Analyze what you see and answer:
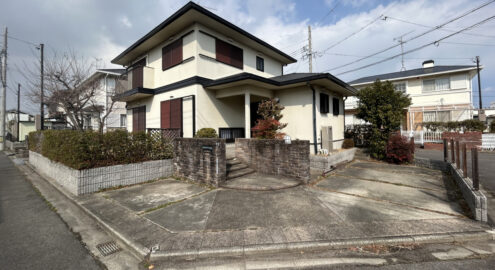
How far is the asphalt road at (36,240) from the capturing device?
2354mm

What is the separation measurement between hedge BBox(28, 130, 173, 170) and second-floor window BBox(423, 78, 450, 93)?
25314mm

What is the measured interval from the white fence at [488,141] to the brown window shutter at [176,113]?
16.8m

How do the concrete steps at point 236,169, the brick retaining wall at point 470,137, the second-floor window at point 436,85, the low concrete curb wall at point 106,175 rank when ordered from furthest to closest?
the second-floor window at point 436,85
the brick retaining wall at point 470,137
the concrete steps at point 236,169
the low concrete curb wall at point 106,175

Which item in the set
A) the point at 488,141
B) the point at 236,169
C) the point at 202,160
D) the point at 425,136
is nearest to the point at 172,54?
the point at 202,160

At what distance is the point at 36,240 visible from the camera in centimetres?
287

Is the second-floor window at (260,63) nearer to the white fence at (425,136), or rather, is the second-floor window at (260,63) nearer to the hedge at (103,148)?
the hedge at (103,148)

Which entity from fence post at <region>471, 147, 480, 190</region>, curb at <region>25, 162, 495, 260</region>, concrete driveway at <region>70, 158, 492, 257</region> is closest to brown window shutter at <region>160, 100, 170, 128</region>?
concrete driveway at <region>70, 158, 492, 257</region>

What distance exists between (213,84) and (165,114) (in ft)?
10.9

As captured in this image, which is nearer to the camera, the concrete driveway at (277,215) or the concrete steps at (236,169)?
the concrete driveway at (277,215)

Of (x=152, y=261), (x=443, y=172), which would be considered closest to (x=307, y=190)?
(x=152, y=261)

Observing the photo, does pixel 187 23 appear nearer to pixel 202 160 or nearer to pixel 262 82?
pixel 262 82

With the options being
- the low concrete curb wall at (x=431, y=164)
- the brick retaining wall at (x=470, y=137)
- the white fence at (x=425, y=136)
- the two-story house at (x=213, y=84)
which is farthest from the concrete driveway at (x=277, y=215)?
the brick retaining wall at (x=470, y=137)

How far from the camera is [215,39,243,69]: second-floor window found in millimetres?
8820

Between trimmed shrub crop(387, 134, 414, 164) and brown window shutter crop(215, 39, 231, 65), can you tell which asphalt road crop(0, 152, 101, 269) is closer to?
brown window shutter crop(215, 39, 231, 65)
